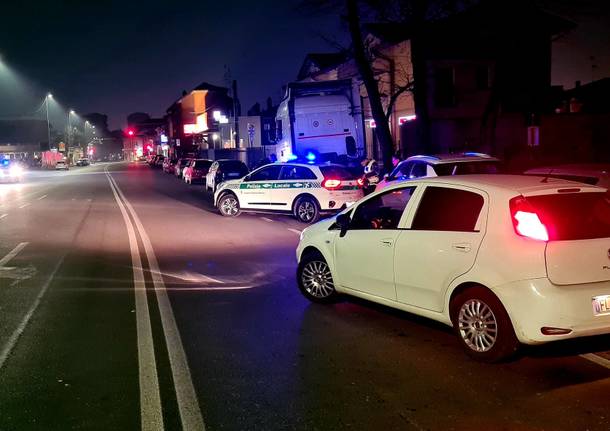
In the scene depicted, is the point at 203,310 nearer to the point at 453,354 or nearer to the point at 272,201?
the point at 453,354

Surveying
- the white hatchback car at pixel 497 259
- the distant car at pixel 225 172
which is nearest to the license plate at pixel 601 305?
the white hatchback car at pixel 497 259

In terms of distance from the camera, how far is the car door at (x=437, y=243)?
5625mm

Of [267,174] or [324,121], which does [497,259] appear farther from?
[324,121]

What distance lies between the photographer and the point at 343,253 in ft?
23.6

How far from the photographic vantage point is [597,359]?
5.61m

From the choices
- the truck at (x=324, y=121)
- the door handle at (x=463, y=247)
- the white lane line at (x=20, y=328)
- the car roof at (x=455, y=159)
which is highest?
the truck at (x=324, y=121)

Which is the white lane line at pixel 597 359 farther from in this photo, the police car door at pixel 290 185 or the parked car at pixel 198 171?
the parked car at pixel 198 171

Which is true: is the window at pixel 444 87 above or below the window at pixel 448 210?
above

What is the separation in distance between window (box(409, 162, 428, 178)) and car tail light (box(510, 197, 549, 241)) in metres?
7.28

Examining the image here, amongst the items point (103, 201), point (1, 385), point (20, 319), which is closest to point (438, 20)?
point (103, 201)

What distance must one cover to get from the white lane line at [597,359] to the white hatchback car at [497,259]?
0.52 m

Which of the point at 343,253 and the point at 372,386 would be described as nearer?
the point at 372,386

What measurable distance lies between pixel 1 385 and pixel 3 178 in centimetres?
4813

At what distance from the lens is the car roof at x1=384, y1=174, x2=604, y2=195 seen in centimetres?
551
